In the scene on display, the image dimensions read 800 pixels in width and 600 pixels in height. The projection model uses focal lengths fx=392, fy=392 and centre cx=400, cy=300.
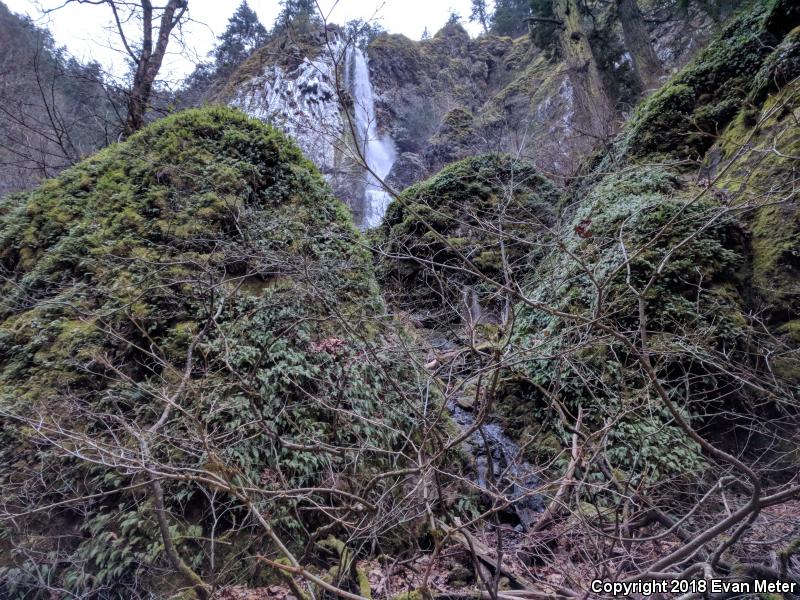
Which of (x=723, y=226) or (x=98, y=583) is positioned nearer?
(x=98, y=583)

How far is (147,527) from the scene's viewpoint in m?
3.05

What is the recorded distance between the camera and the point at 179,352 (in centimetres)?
417

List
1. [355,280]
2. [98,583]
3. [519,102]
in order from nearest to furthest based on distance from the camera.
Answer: [98,583]
[355,280]
[519,102]

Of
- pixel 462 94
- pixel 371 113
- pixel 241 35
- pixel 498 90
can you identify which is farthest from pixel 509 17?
pixel 241 35

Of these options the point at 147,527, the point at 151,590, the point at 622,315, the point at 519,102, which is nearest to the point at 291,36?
the point at 147,527

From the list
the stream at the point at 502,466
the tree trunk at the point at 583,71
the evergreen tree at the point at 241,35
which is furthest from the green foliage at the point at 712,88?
the evergreen tree at the point at 241,35

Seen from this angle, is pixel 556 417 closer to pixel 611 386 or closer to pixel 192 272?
pixel 611 386

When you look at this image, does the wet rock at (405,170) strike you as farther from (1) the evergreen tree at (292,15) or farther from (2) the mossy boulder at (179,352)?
(2) the mossy boulder at (179,352)

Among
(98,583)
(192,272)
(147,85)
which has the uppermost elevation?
(147,85)

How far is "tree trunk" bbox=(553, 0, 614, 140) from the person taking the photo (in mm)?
9491

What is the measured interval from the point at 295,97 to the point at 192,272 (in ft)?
71.6

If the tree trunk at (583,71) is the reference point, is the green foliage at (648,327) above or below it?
below

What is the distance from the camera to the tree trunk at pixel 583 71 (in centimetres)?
949

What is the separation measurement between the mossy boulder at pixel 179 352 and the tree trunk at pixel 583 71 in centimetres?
715
